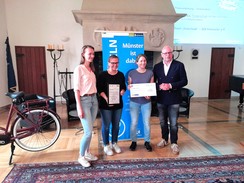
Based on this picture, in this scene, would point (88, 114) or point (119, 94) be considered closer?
point (88, 114)

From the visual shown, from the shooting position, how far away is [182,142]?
3.14m

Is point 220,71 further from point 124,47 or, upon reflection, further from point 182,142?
point 124,47

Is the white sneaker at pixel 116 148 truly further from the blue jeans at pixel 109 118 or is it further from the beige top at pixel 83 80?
the beige top at pixel 83 80

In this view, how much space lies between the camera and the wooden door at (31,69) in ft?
17.9

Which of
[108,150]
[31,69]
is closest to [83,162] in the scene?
[108,150]

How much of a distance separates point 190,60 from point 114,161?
4.60 metres

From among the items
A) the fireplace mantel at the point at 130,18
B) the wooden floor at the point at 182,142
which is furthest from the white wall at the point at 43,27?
the wooden floor at the point at 182,142

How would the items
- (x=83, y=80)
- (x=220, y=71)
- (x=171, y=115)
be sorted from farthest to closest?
(x=220, y=71)
(x=171, y=115)
(x=83, y=80)

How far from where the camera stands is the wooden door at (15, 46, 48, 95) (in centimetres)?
544

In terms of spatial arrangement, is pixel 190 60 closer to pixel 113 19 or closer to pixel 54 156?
→ pixel 113 19

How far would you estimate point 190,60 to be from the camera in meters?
6.04

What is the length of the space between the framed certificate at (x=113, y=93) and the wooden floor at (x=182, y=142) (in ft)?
2.65

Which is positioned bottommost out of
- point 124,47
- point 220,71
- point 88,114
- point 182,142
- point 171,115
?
point 182,142

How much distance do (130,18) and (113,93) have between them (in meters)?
2.77
